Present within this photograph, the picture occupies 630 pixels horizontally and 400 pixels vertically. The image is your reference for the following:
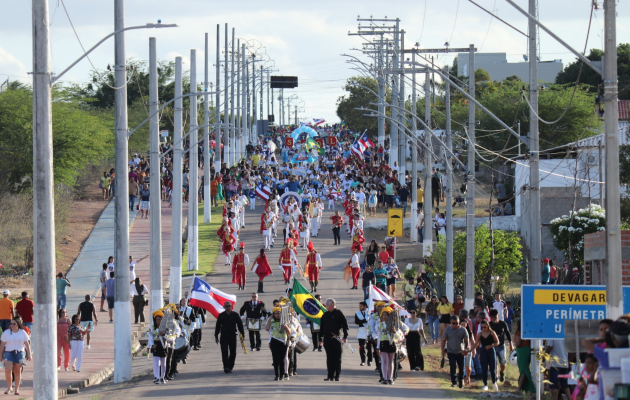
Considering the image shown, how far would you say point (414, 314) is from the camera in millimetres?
19406

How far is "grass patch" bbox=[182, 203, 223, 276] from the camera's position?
3370 centimetres

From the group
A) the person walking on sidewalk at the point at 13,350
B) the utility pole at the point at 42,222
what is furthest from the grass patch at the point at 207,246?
the utility pole at the point at 42,222

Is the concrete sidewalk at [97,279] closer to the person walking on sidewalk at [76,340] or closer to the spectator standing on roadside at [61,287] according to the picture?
the person walking on sidewalk at [76,340]

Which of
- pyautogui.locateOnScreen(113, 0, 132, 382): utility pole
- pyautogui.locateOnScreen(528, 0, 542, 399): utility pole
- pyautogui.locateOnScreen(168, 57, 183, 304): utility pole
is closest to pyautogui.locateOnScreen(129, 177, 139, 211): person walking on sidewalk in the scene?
pyautogui.locateOnScreen(168, 57, 183, 304): utility pole

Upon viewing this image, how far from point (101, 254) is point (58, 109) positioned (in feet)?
37.0

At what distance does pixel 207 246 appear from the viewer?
3884 centimetres

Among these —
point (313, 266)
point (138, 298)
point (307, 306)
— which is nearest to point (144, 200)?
point (313, 266)

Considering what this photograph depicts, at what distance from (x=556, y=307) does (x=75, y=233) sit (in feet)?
107

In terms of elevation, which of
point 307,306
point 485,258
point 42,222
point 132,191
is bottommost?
point 307,306

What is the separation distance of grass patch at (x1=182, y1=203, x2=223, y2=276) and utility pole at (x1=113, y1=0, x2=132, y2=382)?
522 inches

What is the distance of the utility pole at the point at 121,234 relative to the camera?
18859 mm

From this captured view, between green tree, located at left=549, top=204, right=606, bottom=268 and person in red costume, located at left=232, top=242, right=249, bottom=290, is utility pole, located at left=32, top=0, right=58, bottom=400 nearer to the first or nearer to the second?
person in red costume, located at left=232, top=242, right=249, bottom=290

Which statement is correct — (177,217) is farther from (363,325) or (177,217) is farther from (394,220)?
(363,325)

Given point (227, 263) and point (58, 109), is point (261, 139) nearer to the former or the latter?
point (58, 109)
